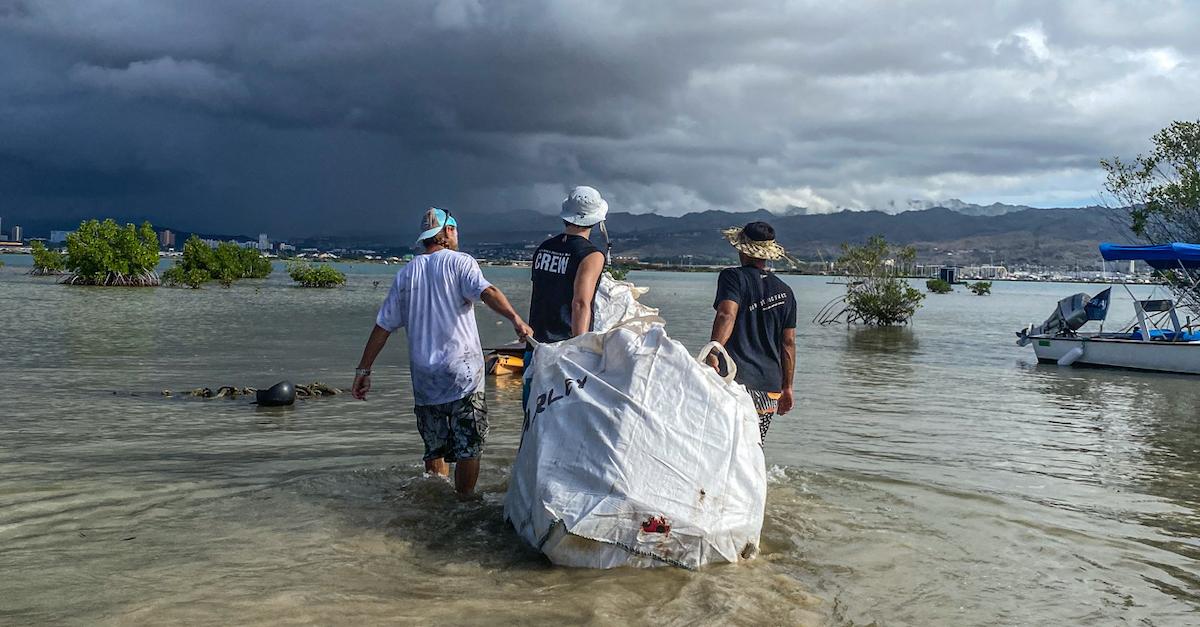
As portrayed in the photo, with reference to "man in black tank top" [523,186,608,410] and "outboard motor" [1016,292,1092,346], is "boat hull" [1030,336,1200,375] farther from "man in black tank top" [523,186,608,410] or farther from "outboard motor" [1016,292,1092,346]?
"man in black tank top" [523,186,608,410]

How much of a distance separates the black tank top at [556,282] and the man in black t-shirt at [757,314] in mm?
952

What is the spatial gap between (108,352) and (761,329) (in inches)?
677

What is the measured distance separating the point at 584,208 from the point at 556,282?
52 cm

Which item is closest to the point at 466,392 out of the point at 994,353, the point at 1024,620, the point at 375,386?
the point at 1024,620

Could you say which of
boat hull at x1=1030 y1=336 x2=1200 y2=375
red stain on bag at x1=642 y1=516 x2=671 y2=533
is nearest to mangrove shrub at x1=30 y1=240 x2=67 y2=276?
boat hull at x1=1030 y1=336 x2=1200 y2=375

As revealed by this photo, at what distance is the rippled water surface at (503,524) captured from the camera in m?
4.58

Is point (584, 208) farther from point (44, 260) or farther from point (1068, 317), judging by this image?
point (44, 260)

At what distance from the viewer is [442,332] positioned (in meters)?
5.92

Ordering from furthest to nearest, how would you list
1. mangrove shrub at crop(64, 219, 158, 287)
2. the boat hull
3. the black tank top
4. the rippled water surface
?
mangrove shrub at crop(64, 219, 158, 287)
the boat hull
the black tank top
the rippled water surface

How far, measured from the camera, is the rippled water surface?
458 centimetres

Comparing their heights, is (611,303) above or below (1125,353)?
above

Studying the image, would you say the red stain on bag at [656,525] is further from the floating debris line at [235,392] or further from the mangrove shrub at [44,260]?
the mangrove shrub at [44,260]

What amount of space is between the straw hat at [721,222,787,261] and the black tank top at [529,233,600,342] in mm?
1076

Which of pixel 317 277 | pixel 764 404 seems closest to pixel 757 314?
pixel 764 404
